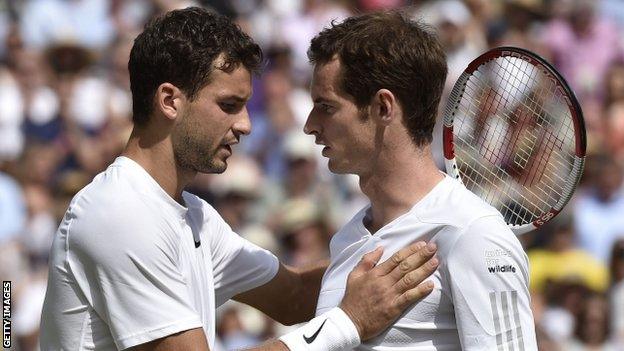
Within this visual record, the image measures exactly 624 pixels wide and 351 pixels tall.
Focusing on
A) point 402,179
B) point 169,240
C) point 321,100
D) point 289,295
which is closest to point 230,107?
point 321,100

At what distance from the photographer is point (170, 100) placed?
3.65 metres

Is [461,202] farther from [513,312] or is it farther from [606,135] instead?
[606,135]

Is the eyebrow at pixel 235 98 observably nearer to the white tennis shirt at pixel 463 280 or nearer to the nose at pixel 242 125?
the nose at pixel 242 125

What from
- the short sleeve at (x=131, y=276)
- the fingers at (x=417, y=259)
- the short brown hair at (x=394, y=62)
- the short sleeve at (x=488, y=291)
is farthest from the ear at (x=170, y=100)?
the short sleeve at (x=488, y=291)

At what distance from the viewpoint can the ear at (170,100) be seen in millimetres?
3637

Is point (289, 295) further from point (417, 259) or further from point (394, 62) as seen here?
point (394, 62)

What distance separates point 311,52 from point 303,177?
4400mm

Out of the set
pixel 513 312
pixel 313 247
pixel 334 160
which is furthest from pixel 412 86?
pixel 313 247

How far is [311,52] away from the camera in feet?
12.3

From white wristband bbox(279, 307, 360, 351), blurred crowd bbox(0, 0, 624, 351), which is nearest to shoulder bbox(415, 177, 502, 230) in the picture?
white wristband bbox(279, 307, 360, 351)

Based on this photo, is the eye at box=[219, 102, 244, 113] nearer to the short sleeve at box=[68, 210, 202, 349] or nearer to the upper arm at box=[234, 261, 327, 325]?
the short sleeve at box=[68, 210, 202, 349]

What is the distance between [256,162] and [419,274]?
16.1 feet

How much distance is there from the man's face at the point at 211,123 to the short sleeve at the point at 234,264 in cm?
41

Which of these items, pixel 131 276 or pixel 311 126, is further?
pixel 311 126
